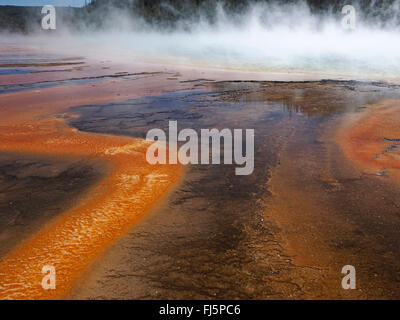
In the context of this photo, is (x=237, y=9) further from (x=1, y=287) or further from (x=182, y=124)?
(x=1, y=287)

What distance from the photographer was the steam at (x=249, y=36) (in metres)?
20.1

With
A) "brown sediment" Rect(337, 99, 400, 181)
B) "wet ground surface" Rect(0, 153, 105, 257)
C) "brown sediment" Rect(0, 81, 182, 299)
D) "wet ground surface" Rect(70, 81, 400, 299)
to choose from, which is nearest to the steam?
"brown sediment" Rect(337, 99, 400, 181)

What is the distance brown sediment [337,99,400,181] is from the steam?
8.95 m

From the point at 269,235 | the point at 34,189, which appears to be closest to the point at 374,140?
the point at 269,235

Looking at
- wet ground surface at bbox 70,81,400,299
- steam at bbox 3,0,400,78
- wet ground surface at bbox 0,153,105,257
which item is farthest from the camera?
steam at bbox 3,0,400,78

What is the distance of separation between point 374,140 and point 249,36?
34545 millimetres

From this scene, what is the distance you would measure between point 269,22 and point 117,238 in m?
40.7

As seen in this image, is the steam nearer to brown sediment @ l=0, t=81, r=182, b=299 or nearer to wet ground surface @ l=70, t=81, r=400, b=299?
brown sediment @ l=0, t=81, r=182, b=299

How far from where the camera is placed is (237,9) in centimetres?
4319

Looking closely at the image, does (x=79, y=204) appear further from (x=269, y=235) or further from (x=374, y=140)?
(x=374, y=140)

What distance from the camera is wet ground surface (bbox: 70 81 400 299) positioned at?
1.96m

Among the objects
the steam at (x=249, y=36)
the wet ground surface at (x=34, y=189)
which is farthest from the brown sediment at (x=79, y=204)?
the steam at (x=249, y=36)

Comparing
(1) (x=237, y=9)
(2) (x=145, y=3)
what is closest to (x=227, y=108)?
(1) (x=237, y=9)

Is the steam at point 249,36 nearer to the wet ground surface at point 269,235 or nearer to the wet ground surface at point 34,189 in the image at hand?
the wet ground surface at point 269,235
